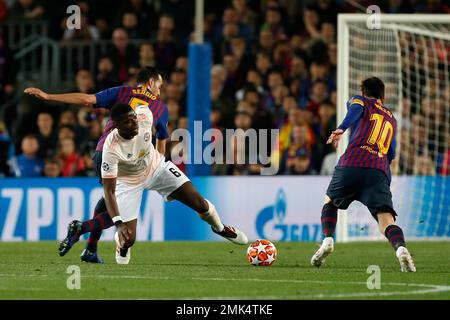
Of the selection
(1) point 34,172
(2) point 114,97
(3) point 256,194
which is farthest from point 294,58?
(2) point 114,97

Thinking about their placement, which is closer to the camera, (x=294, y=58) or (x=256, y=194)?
(x=256, y=194)

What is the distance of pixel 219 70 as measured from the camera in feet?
63.7

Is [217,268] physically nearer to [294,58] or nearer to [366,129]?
[366,129]

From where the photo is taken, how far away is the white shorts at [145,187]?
1156 centimetres

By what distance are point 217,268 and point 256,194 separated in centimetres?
541

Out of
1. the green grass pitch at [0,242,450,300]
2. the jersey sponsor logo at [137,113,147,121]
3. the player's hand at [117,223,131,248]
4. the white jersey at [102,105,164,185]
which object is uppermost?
the jersey sponsor logo at [137,113,147,121]

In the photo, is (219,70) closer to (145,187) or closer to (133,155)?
(145,187)

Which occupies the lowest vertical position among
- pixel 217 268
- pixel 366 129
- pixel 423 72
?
pixel 217 268

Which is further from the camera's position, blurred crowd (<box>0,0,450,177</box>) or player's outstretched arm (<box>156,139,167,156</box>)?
blurred crowd (<box>0,0,450,177</box>)

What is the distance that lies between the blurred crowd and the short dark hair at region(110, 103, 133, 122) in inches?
243

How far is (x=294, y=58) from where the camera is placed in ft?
63.9

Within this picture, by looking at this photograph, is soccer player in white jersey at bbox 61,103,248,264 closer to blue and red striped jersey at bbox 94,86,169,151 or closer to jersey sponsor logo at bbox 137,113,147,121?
jersey sponsor logo at bbox 137,113,147,121

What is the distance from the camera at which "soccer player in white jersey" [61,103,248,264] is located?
11125 mm

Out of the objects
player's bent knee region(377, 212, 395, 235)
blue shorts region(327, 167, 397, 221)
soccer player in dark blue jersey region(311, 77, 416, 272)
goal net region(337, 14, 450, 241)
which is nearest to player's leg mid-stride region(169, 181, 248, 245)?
soccer player in dark blue jersey region(311, 77, 416, 272)
